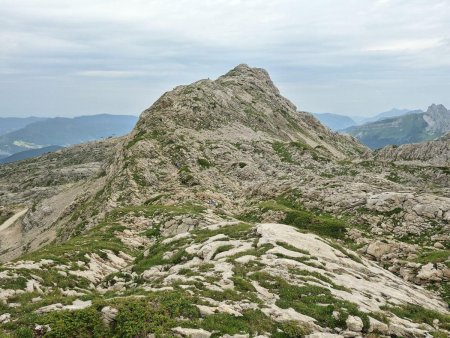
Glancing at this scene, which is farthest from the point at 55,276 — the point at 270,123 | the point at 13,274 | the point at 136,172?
the point at 270,123

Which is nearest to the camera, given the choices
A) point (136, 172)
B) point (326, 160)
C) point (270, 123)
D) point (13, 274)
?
point (13, 274)

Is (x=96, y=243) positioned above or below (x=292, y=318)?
below

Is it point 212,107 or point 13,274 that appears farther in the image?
point 212,107

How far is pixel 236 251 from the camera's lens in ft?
86.3

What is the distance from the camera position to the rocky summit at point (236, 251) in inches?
660

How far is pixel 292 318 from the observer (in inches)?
682

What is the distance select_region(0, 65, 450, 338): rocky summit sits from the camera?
16766mm

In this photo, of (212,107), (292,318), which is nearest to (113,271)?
(292,318)

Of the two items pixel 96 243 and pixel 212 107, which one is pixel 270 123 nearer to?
pixel 212 107

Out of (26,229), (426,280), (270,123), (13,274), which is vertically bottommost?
(26,229)

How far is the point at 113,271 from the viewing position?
29047 mm

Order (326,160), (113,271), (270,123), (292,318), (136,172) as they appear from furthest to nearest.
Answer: (270,123)
(326,160)
(136,172)
(113,271)
(292,318)

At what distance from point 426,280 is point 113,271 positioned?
78.1ft

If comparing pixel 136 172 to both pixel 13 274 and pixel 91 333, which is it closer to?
pixel 13 274
